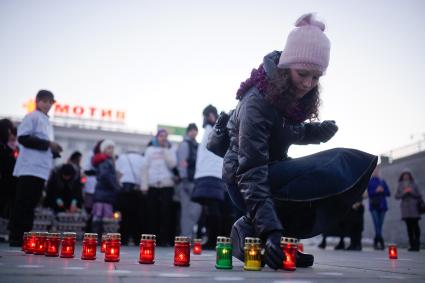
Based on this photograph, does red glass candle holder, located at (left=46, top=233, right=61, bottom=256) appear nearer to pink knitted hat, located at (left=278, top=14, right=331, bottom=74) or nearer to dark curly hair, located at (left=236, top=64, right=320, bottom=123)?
dark curly hair, located at (left=236, top=64, right=320, bottom=123)

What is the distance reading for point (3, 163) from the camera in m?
7.77

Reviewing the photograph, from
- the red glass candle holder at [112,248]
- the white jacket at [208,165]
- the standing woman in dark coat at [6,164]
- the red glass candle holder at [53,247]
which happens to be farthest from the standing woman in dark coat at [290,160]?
the standing woman in dark coat at [6,164]

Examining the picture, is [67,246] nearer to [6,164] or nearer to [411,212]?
[6,164]

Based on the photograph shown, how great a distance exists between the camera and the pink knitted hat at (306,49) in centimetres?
338

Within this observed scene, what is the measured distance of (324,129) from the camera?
3.99m

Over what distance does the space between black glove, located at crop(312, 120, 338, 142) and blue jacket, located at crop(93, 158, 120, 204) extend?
556cm

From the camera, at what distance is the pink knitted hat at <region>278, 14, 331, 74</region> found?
3377 mm

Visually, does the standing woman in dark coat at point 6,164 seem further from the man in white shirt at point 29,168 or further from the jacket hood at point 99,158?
the man in white shirt at point 29,168

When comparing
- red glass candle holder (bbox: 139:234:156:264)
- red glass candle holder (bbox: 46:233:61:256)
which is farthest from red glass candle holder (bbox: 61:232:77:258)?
red glass candle holder (bbox: 139:234:156:264)

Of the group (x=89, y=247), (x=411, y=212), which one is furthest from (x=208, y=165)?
(x=411, y=212)

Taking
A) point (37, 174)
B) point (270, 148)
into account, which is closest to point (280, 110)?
point (270, 148)

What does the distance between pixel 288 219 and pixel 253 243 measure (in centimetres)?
77

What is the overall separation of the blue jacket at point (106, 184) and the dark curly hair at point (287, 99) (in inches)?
226

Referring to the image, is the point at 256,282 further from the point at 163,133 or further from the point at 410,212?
the point at 410,212
